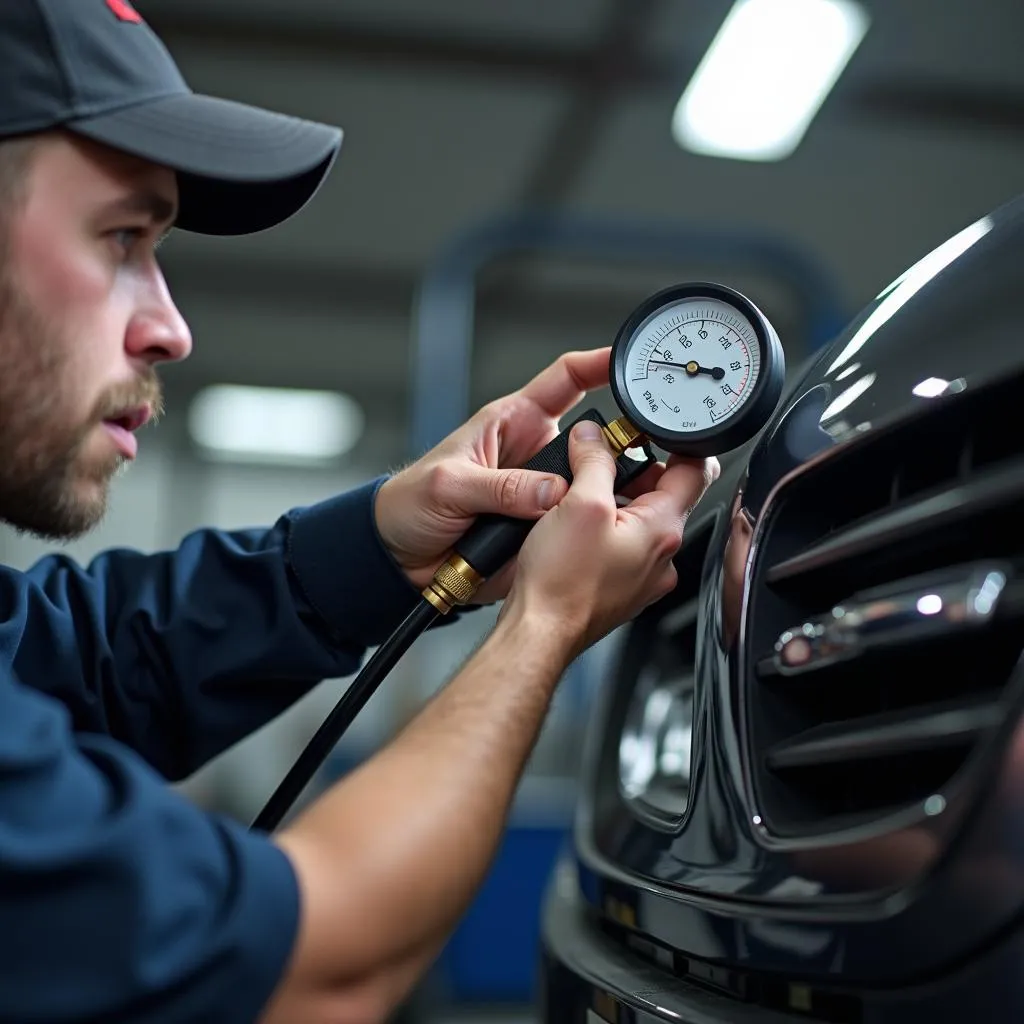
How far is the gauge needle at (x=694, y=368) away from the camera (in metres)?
0.91

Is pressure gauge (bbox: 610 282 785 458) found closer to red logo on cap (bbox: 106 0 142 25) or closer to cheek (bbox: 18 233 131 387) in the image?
cheek (bbox: 18 233 131 387)

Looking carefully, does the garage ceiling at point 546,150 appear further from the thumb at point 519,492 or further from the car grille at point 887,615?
the car grille at point 887,615

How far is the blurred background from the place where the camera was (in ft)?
10.9

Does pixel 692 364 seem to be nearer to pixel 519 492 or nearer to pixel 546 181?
pixel 519 492

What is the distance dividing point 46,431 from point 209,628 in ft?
0.88

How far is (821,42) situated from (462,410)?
1.72 meters

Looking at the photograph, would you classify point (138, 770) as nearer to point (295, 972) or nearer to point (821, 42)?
point (295, 972)

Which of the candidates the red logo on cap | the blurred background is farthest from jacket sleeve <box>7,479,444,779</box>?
the blurred background

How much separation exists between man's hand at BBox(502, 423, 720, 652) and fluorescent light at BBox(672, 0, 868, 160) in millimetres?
3049

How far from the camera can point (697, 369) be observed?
92 cm

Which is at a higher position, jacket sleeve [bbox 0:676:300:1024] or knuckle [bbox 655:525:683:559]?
knuckle [bbox 655:525:683:559]

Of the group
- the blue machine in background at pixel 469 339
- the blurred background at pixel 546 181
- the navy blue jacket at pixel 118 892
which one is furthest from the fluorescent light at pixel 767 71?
the navy blue jacket at pixel 118 892

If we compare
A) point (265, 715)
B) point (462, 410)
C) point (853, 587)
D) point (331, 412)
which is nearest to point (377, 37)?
point (462, 410)

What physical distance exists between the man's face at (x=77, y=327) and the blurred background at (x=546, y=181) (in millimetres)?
1115
